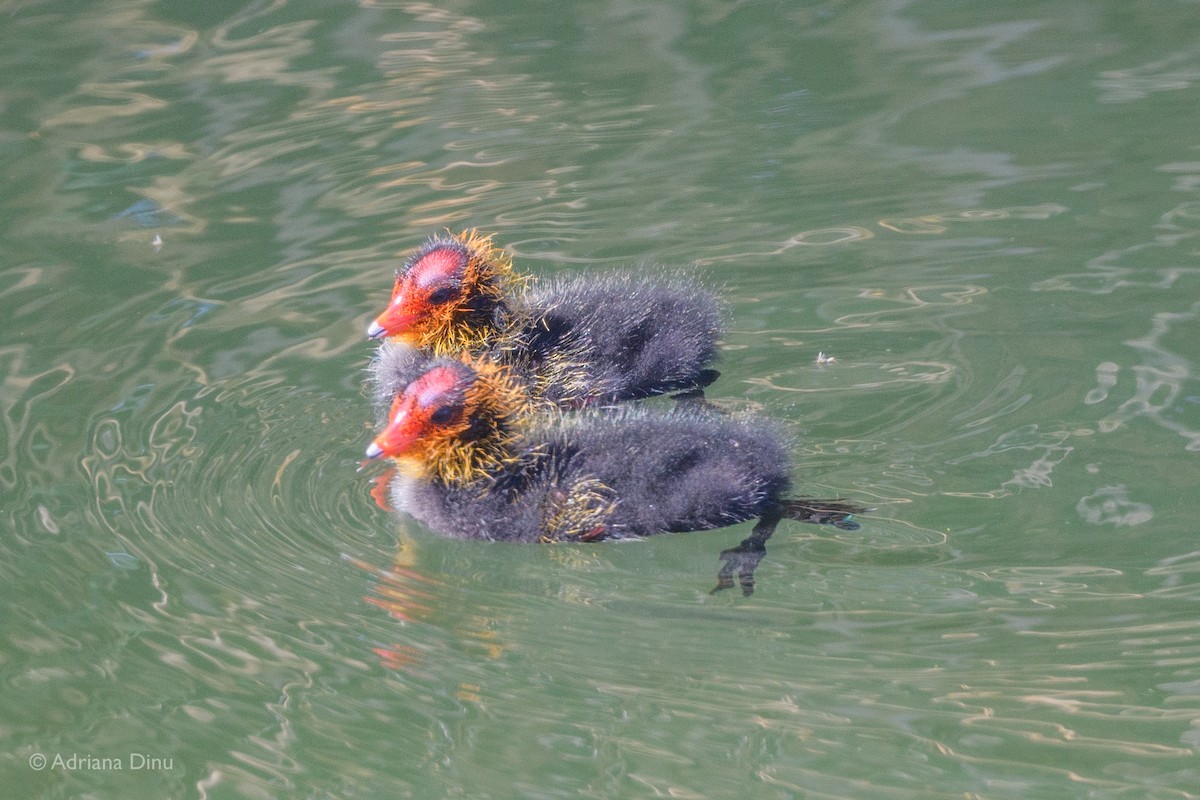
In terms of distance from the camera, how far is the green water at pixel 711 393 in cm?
338

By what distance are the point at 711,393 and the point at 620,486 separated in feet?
3.45

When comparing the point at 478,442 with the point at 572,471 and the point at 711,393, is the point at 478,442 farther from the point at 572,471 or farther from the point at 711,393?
the point at 711,393

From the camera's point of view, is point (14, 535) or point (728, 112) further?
point (728, 112)

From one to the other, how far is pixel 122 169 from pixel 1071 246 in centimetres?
442

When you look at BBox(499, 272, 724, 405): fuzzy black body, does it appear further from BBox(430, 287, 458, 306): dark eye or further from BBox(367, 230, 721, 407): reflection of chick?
BBox(430, 287, 458, 306): dark eye

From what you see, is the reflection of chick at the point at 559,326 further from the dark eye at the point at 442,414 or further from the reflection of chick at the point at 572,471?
the dark eye at the point at 442,414

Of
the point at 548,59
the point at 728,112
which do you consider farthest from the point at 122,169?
the point at 728,112

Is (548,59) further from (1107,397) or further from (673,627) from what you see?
(673,627)

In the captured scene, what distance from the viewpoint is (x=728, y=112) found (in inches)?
295

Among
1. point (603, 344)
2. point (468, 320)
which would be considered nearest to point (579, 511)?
point (603, 344)

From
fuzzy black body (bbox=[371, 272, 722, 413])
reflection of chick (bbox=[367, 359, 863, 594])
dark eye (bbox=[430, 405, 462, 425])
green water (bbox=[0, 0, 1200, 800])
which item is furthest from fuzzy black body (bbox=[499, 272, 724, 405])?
dark eye (bbox=[430, 405, 462, 425])

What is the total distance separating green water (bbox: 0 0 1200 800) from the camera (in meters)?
3.38

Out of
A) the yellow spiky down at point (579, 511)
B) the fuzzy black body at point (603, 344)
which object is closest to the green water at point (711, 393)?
the yellow spiky down at point (579, 511)

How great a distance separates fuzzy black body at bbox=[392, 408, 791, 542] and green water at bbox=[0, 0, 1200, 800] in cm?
8
